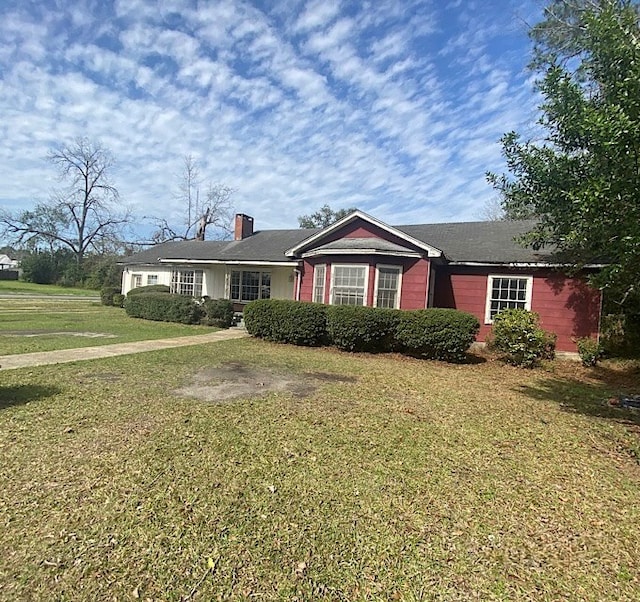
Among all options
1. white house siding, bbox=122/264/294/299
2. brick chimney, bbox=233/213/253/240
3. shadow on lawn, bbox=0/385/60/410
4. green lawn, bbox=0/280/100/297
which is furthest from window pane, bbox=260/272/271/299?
green lawn, bbox=0/280/100/297

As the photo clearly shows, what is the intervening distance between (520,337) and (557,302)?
10.1ft

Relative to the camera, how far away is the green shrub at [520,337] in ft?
35.5

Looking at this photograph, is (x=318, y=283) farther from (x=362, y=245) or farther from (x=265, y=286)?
(x=265, y=286)

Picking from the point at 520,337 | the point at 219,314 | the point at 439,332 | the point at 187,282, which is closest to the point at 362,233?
the point at 439,332

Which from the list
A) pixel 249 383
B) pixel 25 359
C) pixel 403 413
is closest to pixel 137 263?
pixel 25 359

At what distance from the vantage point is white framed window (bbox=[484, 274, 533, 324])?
1321cm

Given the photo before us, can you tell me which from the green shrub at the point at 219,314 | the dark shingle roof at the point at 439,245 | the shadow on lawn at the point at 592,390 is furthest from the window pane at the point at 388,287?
the green shrub at the point at 219,314

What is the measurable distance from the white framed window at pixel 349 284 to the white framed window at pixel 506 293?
4385 mm

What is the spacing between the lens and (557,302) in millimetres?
12836

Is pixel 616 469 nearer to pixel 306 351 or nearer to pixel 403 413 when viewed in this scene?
pixel 403 413

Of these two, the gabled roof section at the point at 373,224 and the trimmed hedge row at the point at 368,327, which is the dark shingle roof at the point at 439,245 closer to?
the gabled roof section at the point at 373,224

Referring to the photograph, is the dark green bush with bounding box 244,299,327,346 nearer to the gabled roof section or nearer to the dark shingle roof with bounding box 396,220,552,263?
the gabled roof section

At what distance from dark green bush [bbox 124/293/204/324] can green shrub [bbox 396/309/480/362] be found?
10.4 metres

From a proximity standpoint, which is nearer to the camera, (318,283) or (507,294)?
(507,294)
